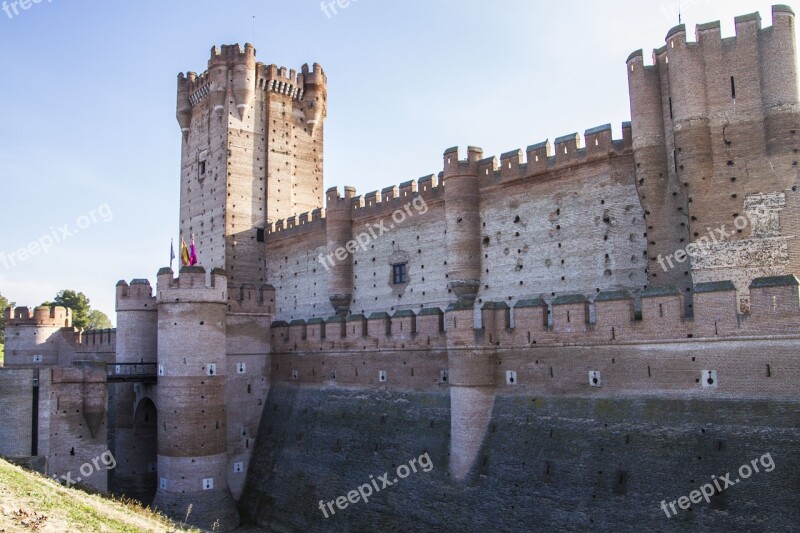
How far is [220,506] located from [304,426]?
156 inches

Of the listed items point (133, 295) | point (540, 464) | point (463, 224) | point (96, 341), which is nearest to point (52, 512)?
point (540, 464)

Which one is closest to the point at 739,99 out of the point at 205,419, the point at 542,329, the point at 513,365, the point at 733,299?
the point at 733,299

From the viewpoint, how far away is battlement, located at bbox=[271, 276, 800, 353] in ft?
48.3

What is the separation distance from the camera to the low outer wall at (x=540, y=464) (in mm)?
14148

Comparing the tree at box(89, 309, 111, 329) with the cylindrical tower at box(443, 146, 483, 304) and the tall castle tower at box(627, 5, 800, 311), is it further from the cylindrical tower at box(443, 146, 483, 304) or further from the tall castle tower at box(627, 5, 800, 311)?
the tall castle tower at box(627, 5, 800, 311)

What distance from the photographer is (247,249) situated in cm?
3416

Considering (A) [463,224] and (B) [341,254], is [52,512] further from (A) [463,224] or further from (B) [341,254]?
(B) [341,254]

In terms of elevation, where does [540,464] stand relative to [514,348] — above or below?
below

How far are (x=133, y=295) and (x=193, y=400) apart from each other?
18.9ft

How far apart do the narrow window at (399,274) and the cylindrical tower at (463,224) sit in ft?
10.4

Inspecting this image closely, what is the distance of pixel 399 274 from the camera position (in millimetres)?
27891

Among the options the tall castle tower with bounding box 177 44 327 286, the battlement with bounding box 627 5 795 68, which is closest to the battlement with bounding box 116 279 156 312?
the tall castle tower with bounding box 177 44 327 286

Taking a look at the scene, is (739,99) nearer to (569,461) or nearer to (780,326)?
(780,326)

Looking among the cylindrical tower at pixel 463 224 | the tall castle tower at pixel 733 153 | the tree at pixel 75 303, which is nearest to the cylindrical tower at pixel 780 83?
the tall castle tower at pixel 733 153
